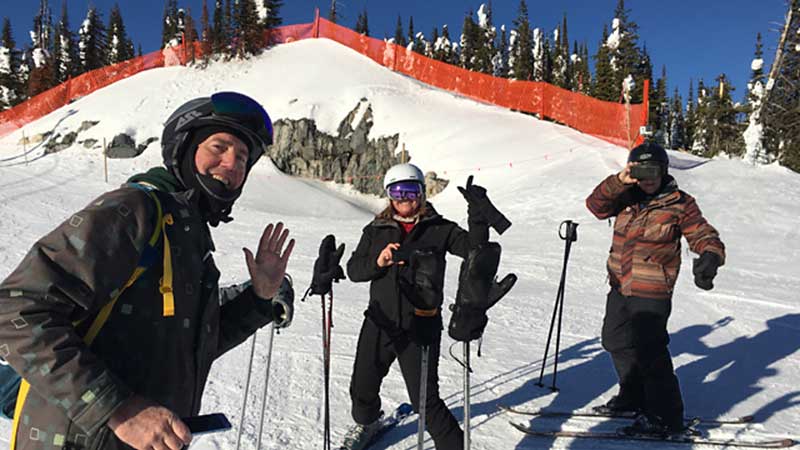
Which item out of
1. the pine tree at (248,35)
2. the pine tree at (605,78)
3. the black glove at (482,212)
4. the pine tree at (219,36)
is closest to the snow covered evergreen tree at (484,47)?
the pine tree at (605,78)

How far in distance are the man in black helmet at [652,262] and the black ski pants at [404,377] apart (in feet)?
5.48

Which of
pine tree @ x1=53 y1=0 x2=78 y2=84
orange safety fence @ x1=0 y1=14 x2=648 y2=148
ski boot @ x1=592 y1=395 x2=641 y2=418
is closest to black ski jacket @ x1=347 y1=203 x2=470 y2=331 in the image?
ski boot @ x1=592 y1=395 x2=641 y2=418

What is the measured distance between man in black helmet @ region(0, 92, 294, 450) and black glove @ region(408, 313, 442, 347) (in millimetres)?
1362

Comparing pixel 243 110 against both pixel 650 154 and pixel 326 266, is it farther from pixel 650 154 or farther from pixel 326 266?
pixel 650 154

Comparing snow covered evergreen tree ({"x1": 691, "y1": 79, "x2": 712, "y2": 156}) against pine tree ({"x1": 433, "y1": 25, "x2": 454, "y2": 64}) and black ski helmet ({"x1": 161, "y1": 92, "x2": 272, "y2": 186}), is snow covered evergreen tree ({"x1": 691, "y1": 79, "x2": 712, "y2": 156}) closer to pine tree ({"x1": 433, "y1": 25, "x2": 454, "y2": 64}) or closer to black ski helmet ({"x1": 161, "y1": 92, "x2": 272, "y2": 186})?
pine tree ({"x1": 433, "y1": 25, "x2": 454, "y2": 64})

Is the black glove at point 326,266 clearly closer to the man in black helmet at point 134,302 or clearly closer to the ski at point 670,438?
the man in black helmet at point 134,302

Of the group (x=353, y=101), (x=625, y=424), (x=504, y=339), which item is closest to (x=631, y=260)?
(x=625, y=424)

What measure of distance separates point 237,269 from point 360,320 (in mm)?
2850

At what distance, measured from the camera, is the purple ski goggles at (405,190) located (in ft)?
10.6

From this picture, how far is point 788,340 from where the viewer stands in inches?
233

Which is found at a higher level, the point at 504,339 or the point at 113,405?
the point at 113,405

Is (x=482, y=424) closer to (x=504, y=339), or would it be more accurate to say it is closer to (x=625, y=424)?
(x=625, y=424)

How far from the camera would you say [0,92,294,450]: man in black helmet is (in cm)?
113

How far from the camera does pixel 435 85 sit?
95.8ft
